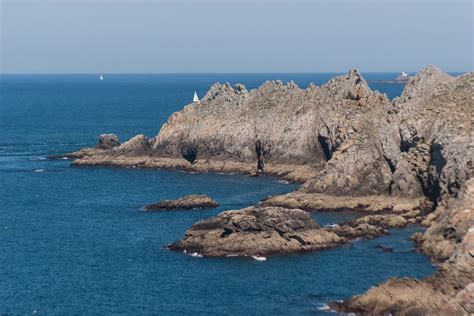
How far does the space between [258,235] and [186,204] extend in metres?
26.5

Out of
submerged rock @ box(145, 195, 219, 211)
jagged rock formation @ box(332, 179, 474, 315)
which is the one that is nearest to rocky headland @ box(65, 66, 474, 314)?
jagged rock formation @ box(332, 179, 474, 315)

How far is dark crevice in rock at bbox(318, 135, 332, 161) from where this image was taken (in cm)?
14038

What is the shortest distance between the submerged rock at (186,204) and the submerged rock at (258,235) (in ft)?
70.7

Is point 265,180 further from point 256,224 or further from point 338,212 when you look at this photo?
point 256,224

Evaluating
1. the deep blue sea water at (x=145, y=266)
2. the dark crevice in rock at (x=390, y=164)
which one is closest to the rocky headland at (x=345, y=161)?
the dark crevice in rock at (x=390, y=164)

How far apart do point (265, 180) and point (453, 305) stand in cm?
7507

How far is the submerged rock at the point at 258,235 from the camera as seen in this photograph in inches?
3681

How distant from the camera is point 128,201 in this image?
126562 mm

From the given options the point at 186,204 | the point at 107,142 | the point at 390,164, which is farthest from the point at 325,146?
the point at 107,142

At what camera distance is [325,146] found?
141500 millimetres

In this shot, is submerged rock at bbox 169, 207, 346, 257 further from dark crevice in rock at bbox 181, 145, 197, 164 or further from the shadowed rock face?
the shadowed rock face

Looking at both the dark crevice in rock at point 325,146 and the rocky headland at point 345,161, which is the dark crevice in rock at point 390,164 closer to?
the rocky headland at point 345,161

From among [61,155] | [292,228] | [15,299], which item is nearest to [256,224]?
[292,228]

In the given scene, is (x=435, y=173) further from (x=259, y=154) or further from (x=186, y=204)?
(x=259, y=154)
